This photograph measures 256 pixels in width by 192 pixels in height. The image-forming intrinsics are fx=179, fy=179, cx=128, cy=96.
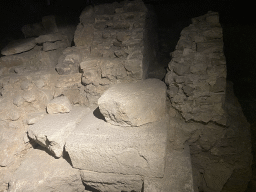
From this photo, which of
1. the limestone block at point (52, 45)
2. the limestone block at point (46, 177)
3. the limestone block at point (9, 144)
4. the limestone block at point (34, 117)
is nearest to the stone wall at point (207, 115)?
the limestone block at point (46, 177)

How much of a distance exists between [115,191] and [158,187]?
1.68ft

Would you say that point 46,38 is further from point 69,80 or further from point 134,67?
point 134,67

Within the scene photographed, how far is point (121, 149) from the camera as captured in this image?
1.69m

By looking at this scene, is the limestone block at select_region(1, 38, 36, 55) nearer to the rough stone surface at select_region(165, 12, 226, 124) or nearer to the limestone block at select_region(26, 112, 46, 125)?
the limestone block at select_region(26, 112, 46, 125)

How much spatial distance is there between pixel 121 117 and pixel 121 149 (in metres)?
0.32

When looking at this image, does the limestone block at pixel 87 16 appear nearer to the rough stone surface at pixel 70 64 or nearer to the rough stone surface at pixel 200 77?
the rough stone surface at pixel 70 64

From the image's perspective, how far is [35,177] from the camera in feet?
6.33

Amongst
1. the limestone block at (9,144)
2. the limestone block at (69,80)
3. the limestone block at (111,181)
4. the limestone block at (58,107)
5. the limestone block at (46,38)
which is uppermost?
the limestone block at (46,38)

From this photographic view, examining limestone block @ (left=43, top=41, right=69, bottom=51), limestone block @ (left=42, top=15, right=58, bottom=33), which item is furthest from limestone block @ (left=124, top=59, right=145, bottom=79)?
limestone block @ (left=42, top=15, right=58, bottom=33)

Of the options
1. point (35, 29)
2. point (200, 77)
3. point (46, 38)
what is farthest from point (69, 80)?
point (200, 77)

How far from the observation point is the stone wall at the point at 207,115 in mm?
2043

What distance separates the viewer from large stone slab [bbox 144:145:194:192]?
1662 mm

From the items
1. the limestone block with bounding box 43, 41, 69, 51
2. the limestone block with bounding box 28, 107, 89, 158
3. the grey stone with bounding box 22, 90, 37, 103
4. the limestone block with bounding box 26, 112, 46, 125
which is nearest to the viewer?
the limestone block with bounding box 28, 107, 89, 158

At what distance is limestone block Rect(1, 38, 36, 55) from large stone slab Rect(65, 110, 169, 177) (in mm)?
2037
